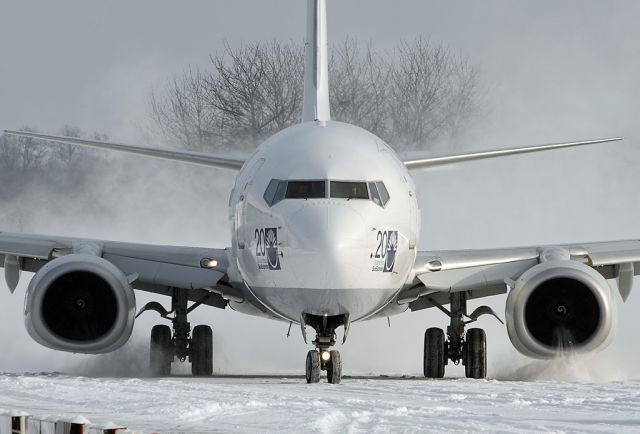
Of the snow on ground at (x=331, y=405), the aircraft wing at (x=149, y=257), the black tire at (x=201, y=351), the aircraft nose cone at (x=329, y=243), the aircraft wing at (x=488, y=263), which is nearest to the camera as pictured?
the snow on ground at (x=331, y=405)

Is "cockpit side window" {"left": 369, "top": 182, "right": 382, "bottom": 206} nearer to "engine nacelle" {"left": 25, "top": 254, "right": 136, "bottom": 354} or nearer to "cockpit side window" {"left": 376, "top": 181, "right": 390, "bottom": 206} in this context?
"cockpit side window" {"left": 376, "top": 181, "right": 390, "bottom": 206}

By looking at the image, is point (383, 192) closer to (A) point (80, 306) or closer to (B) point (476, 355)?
(A) point (80, 306)

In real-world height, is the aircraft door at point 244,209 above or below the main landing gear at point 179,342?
above

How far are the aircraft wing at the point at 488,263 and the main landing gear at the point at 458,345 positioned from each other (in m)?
0.83

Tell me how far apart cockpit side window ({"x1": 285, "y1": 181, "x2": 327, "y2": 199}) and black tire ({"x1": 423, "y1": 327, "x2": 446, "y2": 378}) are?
5419 millimetres

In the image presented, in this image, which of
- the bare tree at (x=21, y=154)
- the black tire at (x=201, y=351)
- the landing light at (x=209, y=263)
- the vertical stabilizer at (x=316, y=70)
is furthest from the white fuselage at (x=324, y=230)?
the bare tree at (x=21, y=154)

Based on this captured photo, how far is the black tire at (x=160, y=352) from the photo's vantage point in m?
22.9

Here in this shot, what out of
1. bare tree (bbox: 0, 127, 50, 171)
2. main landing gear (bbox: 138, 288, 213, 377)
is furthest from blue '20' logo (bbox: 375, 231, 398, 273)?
bare tree (bbox: 0, 127, 50, 171)

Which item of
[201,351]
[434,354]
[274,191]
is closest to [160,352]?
[201,351]

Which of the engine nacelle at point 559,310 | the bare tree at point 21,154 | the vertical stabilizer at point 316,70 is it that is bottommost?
the engine nacelle at point 559,310

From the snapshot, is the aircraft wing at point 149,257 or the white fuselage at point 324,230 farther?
the aircraft wing at point 149,257

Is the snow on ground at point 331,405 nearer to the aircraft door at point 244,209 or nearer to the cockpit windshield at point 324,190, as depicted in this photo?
the aircraft door at point 244,209

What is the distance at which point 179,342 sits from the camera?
23.2m

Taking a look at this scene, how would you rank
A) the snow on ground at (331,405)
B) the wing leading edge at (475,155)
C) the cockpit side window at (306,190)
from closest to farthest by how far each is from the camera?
the snow on ground at (331,405)
the cockpit side window at (306,190)
the wing leading edge at (475,155)
